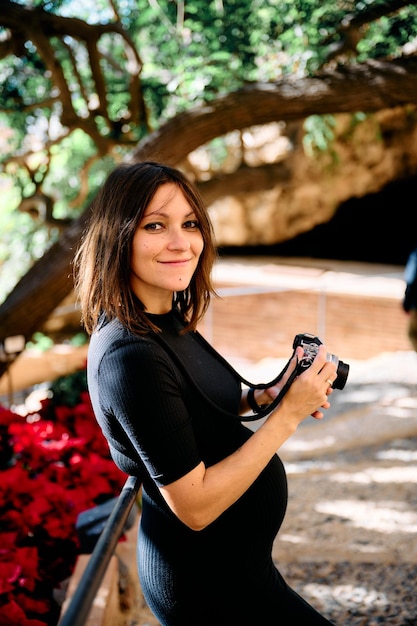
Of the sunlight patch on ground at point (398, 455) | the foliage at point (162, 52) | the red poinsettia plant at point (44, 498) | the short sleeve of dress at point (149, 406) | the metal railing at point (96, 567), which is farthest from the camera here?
the sunlight patch on ground at point (398, 455)

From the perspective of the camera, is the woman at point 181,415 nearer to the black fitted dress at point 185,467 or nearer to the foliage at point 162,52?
the black fitted dress at point 185,467

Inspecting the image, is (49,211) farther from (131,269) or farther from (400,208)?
(400,208)

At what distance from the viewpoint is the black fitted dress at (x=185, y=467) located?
1.01m

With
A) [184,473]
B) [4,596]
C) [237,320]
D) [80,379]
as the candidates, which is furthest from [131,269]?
[237,320]

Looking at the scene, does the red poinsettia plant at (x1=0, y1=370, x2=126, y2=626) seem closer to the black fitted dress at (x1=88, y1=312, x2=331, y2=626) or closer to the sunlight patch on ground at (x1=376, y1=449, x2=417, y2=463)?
the black fitted dress at (x1=88, y1=312, x2=331, y2=626)

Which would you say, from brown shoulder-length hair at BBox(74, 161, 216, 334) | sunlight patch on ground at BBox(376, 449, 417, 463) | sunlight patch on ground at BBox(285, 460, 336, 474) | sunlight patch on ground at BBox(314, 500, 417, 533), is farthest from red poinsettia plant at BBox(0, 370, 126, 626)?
sunlight patch on ground at BBox(376, 449, 417, 463)

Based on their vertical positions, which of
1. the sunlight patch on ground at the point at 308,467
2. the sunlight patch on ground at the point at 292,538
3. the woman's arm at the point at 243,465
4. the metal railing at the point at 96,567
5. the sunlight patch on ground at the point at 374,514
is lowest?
the sunlight patch on ground at the point at 308,467

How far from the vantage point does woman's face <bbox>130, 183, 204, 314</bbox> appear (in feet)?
3.79

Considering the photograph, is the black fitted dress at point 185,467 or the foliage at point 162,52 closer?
the black fitted dress at point 185,467

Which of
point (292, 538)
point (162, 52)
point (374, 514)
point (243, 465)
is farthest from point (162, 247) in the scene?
point (162, 52)

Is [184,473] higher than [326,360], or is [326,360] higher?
[326,360]

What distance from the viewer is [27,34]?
3908mm

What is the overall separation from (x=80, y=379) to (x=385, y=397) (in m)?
2.61

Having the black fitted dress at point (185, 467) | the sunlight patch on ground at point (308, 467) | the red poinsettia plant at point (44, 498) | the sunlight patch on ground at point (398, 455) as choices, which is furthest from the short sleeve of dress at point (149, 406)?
the sunlight patch on ground at point (398, 455)
